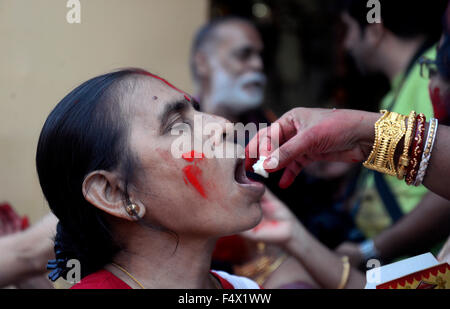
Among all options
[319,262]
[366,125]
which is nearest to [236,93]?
[319,262]

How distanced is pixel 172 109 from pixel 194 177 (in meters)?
0.25

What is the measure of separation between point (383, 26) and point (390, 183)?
993mm

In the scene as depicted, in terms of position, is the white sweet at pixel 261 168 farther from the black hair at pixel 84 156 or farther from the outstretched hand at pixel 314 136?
the black hair at pixel 84 156

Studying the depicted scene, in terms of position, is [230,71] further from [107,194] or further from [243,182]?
[107,194]

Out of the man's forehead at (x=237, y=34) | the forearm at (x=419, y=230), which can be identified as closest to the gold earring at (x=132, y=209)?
the forearm at (x=419, y=230)

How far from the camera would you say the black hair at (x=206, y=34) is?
162 inches

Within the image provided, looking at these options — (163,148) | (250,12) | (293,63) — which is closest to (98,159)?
(163,148)

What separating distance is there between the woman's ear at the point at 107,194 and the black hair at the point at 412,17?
6.36ft

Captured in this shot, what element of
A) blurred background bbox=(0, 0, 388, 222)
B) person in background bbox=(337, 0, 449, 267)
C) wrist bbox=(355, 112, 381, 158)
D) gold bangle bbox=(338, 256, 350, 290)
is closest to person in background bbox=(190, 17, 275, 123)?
blurred background bbox=(0, 0, 388, 222)

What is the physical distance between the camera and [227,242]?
9.14 ft

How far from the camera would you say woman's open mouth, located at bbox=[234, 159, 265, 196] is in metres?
1.48

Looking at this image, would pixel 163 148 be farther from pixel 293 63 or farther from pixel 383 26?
pixel 293 63

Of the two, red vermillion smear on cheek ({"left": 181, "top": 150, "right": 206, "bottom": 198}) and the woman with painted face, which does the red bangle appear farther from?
red vermillion smear on cheek ({"left": 181, "top": 150, "right": 206, "bottom": 198})

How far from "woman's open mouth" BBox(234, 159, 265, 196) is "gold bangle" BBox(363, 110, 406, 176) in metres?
0.39
